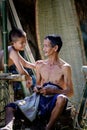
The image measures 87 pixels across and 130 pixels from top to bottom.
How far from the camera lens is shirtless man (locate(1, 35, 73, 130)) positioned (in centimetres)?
426

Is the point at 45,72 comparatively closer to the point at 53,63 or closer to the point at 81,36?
the point at 53,63

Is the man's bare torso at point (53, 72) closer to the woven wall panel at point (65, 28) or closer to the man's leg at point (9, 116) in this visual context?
the man's leg at point (9, 116)

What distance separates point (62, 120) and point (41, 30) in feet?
9.24

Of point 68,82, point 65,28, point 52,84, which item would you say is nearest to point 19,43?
point 52,84

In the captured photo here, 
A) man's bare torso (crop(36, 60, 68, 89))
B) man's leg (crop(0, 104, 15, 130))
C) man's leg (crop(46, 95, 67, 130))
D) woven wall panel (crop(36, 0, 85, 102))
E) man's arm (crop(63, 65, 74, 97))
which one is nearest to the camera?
man's leg (crop(0, 104, 15, 130))

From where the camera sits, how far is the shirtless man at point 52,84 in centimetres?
426

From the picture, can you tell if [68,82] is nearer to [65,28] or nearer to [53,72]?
[53,72]

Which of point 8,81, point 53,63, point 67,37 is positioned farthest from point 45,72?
point 67,37

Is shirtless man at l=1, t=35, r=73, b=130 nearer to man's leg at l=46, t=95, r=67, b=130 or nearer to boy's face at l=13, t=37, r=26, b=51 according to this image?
man's leg at l=46, t=95, r=67, b=130

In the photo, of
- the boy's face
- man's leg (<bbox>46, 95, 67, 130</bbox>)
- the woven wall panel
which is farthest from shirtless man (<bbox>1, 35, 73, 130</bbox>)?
the woven wall panel

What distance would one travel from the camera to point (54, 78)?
473 centimetres

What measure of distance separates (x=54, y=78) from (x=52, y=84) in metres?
0.17

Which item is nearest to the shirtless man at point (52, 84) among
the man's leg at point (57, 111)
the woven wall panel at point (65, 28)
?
the man's leg at point (57, 111)

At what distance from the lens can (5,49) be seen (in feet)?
14.3
